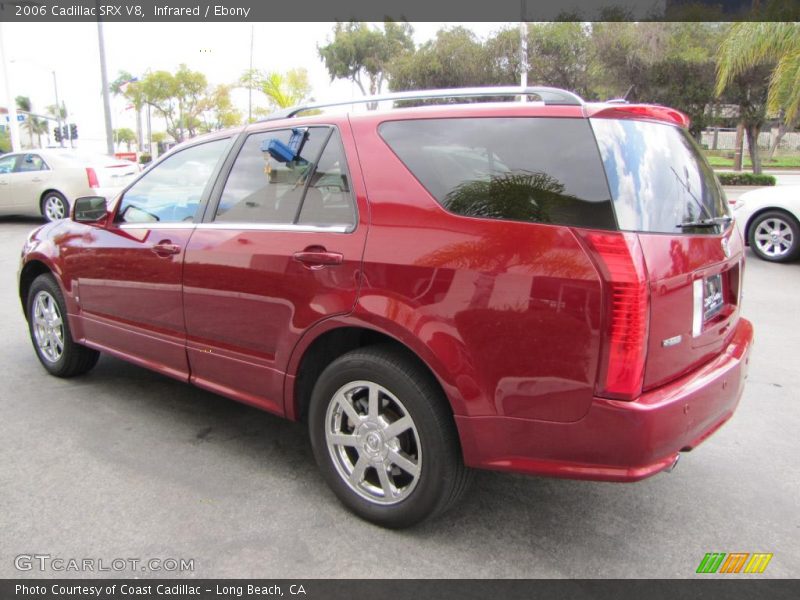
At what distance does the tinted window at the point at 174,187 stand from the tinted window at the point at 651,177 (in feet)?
7.03

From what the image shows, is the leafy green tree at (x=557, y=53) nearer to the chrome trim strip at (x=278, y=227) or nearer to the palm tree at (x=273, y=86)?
the palm tree at (x=273, y=86)

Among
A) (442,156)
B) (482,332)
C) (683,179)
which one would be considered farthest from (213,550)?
(683,179)

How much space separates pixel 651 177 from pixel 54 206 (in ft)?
43.3

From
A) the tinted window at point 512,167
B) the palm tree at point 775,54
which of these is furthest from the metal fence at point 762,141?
the tinted window at point 512,167

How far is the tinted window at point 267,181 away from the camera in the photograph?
305 centimetres

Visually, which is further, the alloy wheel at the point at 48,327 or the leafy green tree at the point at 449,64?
the leafy green tree at the point at 449,64

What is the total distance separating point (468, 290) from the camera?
2342 mm

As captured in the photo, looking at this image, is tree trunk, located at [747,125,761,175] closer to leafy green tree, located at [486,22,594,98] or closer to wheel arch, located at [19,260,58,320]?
leafy green tree, located at [486,22,594,98]

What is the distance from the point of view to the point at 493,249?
7.61ft

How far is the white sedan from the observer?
28.5 ft

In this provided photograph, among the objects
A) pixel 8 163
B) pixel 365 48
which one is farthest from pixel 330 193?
pixel 365 48

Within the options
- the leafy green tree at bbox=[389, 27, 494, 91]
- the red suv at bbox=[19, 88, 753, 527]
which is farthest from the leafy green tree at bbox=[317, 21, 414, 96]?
the red suv at bbox=[19, 88, 753, 527]

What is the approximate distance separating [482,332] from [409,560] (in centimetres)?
99
